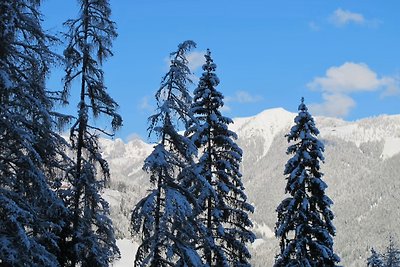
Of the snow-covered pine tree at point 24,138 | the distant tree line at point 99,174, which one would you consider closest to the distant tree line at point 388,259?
the distant tree line at point 99,174

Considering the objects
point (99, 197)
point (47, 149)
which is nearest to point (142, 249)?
point (99, 197)

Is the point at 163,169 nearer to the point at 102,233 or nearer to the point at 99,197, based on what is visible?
the point at 99,197

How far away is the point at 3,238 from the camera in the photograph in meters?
10.6

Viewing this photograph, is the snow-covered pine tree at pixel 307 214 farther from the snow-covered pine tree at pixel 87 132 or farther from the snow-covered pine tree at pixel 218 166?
the snow-covered pine tree at pixel 87 132

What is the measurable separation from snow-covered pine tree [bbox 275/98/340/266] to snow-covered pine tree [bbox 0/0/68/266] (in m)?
12.7

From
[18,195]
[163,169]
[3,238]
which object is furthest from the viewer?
[163,169]

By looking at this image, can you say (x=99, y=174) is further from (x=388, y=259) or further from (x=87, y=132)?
(x=388, y=259)

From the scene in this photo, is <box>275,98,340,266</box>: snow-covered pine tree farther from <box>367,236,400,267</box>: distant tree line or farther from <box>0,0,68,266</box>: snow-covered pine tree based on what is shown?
<box>367,236,400,267</box>: distant tree line

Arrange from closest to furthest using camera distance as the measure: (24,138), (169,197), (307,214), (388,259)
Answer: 1. (24,138)
2. (169,197)
3. (307,214)
4. (388,259)

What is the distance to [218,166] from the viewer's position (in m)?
21.3

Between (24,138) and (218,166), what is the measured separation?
11.0 m

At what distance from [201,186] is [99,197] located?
381 centimetres

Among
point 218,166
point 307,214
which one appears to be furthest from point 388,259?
point 218,166

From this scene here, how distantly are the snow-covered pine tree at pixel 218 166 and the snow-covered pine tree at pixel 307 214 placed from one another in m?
1.98
